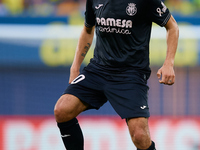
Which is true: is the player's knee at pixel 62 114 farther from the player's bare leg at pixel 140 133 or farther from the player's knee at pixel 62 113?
the player's bare leg at pixel 140 133

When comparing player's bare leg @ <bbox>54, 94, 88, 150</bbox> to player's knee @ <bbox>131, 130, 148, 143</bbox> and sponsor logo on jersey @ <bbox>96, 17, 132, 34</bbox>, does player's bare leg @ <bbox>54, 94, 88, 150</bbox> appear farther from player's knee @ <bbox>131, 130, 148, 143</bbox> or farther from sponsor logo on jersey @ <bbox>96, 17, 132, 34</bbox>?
sponsor logo on jersey @ <bbox>96, 17, 132, 34</bbox>

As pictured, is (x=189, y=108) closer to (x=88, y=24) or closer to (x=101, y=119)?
(x=101, y=119)

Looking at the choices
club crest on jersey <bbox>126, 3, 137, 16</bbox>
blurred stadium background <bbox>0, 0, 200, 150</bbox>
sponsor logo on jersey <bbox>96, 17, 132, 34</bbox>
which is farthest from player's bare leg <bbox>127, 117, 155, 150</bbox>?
blurred stadium background <bbox>0, 0, 200, 150</bbox>

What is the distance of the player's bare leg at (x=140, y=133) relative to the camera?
3348mm

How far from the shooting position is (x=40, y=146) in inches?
266

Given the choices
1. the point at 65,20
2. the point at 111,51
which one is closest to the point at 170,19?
the point at 111,51

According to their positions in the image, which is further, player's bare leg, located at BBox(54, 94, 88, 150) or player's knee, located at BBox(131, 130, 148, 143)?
player's bare leg, located at BBox(54, 94, 88, 150)

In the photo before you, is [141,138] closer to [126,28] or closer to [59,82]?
[126,28]

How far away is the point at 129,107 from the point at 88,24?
2.83 feet

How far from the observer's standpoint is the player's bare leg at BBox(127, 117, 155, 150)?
335 centimetres

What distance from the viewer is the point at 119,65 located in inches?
142

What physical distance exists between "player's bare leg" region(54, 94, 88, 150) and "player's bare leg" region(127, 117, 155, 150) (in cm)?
46

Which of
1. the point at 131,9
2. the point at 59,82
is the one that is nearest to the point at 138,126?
the point at 131,9

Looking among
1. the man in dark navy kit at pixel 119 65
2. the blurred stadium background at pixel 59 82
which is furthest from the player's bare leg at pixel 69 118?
the blurred stadium background at pixel 59 82
